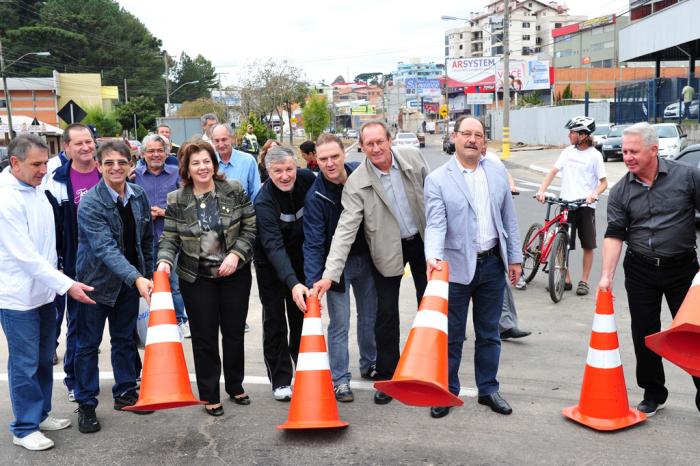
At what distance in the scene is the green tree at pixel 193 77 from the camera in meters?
111

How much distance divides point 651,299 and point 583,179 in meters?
3.73

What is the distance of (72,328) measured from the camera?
205 inches

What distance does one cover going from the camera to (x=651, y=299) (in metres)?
4.66

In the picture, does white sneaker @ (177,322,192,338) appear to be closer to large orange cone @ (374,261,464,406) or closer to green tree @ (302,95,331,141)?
large orange cone @ (374,261,464,406)

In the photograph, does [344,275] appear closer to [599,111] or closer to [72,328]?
[72,328]

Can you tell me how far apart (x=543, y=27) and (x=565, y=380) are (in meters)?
151

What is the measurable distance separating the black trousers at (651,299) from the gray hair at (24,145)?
3741mm

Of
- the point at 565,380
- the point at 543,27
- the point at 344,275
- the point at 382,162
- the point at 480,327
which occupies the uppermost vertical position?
the point at 543,27

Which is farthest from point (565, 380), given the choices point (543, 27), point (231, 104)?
point (543, 27)

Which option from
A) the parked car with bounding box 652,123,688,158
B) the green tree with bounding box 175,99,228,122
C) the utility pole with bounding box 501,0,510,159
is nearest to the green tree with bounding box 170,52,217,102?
the green tree with bounding box 175,99,228,122

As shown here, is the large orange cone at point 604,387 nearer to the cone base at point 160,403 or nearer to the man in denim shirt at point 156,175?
the cone base at point 160,403

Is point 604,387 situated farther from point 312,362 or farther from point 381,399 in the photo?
point 312,362

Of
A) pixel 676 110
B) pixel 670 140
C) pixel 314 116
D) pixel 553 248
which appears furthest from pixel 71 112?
pixel 314 116

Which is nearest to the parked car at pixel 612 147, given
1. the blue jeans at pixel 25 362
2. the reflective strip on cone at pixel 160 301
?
the reflective strip on cone at pixel 160 301
